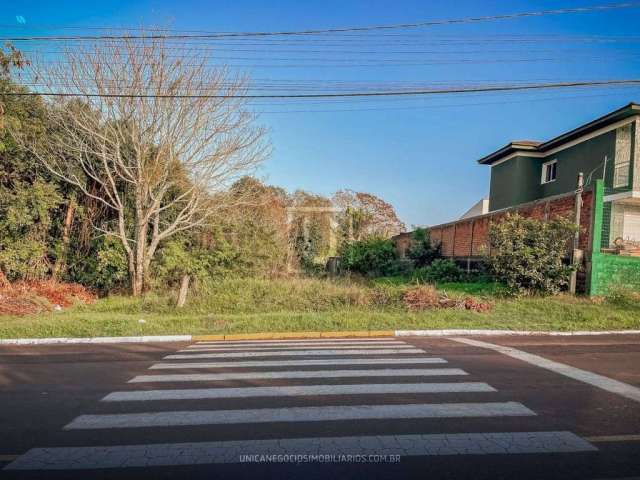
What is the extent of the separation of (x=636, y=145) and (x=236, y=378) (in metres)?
22.2

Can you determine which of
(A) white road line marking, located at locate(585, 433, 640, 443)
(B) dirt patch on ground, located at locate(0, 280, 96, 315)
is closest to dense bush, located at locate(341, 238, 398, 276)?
(B) dirt patch on ground, located at locate(0, 280, 96, 315)

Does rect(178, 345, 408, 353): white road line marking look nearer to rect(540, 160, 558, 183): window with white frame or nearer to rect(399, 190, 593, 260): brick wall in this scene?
rect(399, 190, 593, 260): brick wall

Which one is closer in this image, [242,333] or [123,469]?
[123,469]

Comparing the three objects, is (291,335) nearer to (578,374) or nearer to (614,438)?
(578,374)

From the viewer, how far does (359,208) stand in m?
43.8

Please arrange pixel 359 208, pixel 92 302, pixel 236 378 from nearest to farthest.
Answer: pixel 236 378
pixel 92 302
pixel 359 208

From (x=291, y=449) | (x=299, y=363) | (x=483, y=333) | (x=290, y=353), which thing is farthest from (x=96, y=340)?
(x=483, y=333)

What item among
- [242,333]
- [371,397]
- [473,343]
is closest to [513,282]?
[473,343]

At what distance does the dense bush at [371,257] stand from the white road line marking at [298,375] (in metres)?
20.8

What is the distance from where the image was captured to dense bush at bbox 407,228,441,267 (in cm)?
2461

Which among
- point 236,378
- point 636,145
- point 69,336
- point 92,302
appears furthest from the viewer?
point 636,145

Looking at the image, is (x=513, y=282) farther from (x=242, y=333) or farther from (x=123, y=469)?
(x=123, y=469)

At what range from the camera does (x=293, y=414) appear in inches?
179

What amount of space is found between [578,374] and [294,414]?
448 centimetres
